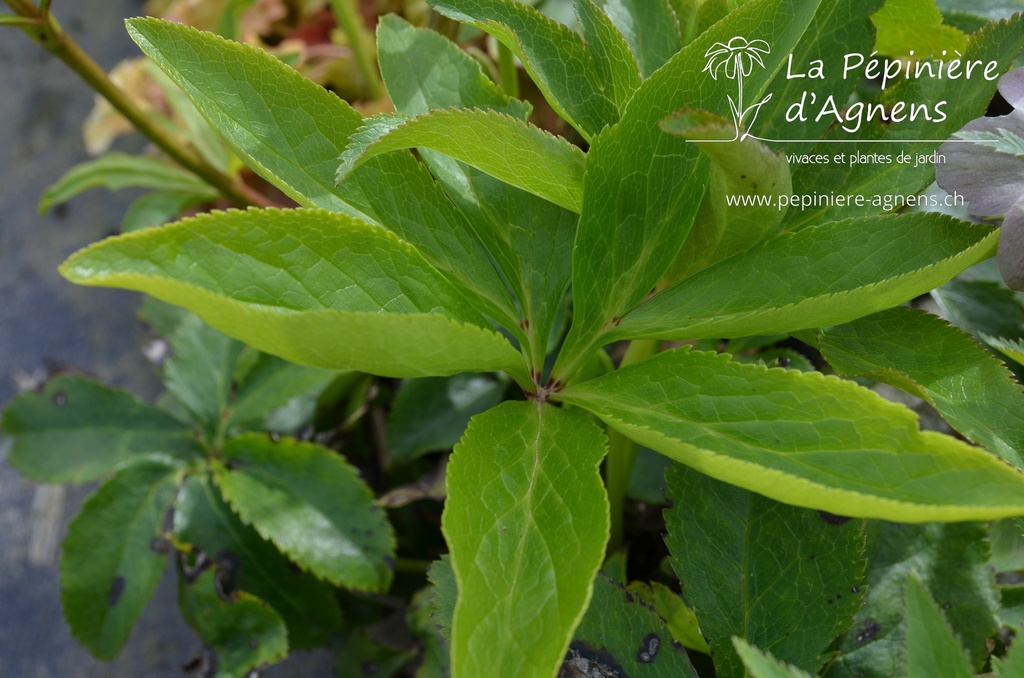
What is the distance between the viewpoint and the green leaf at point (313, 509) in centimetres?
76

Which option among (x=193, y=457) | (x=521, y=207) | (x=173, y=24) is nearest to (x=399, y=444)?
(x=193, y=457)

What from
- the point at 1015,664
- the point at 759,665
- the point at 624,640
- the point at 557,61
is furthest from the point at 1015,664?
the point at 557,61

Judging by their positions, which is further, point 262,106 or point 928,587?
point 928,587

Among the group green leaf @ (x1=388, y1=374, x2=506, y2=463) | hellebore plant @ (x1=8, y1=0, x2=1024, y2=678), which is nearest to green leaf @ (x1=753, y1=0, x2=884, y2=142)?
hellebore plant @ (x1=8, y1=0, x2=1024, y2=678)

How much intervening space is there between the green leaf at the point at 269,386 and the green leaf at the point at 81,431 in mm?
74

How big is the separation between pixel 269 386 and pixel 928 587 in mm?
656

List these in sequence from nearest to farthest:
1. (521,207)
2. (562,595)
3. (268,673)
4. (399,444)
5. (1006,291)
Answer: (562,595), (521,207), (1006,291), (399,444), (268,673)

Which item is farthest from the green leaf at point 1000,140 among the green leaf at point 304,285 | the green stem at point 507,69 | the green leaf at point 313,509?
the green leaf at point 313,509

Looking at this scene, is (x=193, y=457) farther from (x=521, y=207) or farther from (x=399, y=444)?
(x=521, y=207)

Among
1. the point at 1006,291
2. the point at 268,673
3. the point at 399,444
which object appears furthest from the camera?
the point at 268,673

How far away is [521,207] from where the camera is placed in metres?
0.55

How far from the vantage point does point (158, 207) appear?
1.16 metres

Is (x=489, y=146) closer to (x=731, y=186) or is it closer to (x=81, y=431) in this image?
(x=731, y=186)

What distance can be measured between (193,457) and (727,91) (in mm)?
699
